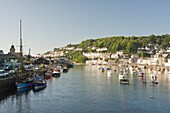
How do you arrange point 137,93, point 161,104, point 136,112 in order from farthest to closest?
point 137,93 < point 161,104 < point 136,112

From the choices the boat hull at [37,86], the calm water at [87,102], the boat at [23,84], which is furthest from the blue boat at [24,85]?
the calm water at [87,102]

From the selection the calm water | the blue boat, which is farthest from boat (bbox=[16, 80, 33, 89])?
the calm water

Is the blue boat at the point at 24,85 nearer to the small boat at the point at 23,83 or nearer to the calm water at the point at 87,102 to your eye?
the small boat at the point at 23,83

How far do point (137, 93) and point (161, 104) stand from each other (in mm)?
8314

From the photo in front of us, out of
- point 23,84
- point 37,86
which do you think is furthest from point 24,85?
point 37,86

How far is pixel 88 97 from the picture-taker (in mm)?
37500

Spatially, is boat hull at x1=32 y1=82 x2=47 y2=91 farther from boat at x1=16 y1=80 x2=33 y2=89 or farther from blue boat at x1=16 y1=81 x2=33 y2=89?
boat at x1=16 y1=80 x2=33 y2=89

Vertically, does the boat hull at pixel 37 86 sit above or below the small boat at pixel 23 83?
below

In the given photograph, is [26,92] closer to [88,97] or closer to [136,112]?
[88,97]

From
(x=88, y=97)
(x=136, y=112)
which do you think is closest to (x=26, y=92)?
(x=88, y=97)

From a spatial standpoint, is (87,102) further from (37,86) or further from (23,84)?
(23,84)

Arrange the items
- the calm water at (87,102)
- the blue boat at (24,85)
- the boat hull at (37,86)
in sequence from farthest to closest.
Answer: the boat hull at (37,86) < the blue boat at (24,85) < the calm water at (87,102)

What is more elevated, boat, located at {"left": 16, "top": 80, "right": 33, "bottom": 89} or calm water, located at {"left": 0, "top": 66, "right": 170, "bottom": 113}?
boat, located at {"left": 16, "top": 80, "right": 33, "bottom": 89}

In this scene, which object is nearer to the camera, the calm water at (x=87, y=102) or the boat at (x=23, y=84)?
the calm water at (x=87, y=102)
